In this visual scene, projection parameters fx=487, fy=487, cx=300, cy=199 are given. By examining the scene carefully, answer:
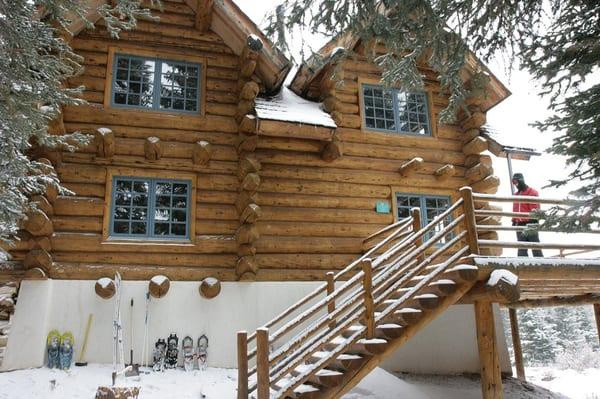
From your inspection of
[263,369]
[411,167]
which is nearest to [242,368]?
[263,369]

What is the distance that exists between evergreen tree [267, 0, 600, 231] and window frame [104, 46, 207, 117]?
16.5 feet

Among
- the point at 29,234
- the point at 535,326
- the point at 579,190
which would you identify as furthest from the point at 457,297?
the point at 535,326

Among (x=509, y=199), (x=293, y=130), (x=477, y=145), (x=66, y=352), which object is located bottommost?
(x=66, y=352)

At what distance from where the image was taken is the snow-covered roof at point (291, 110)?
10281 millimetres

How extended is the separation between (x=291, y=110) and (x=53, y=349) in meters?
6.58

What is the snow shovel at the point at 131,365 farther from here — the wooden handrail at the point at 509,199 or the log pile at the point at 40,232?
the wooden handrail at the point at 509,199

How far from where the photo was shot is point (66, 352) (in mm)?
8539

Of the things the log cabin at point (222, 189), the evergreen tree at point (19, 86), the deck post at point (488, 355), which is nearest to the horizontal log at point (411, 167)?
the log cabin at point (222, 189)

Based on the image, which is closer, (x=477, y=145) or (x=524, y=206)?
(x=524, y=206)

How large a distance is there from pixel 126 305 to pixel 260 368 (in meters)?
4.25

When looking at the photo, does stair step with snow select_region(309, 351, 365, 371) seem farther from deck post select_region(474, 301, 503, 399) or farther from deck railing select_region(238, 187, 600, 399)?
deck post select_region(474, 301, 503, 399)

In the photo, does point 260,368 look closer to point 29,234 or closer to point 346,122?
point 29,234

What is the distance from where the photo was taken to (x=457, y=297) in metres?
7.18

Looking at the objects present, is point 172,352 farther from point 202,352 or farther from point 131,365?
point 131,365
